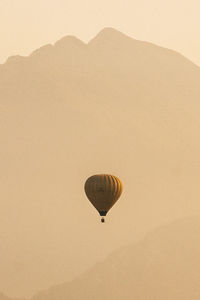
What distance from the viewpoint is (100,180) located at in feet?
162

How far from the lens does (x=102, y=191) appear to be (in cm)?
4897

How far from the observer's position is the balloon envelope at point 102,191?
48.8 meters

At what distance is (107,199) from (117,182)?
2.11m

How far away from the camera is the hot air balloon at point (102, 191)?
48.8 m

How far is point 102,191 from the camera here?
4897 centimetres

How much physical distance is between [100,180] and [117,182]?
1.69 metres

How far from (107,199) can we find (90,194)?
151 cm

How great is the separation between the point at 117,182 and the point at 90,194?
254 centimetres

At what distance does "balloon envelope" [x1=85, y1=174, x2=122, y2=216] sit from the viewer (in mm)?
48781

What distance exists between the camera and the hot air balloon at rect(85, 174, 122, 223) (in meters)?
48.8

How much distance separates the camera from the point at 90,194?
162 ft

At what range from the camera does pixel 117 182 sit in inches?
1984

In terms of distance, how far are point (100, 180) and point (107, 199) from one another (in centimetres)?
167
